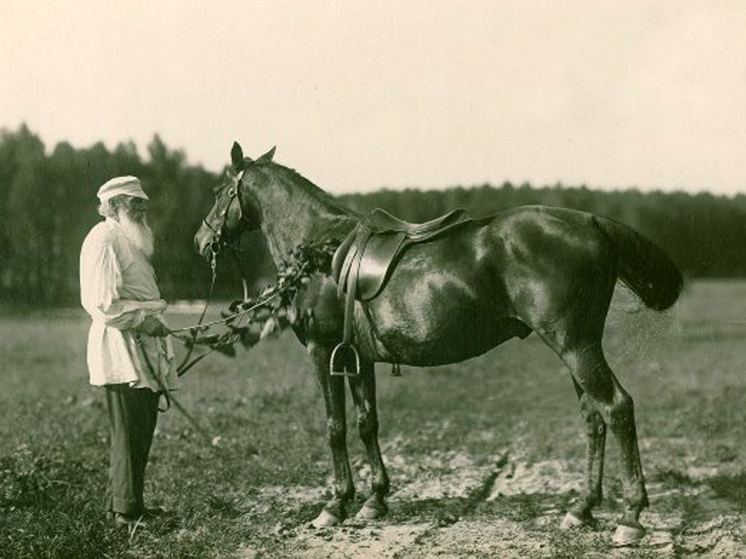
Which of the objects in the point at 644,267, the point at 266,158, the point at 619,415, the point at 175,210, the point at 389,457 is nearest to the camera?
the point at 619,415

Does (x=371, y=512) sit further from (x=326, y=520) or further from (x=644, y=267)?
(x=644, y=267)

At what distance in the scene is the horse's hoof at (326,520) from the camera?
6.12 meters

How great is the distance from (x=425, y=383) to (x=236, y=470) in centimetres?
570

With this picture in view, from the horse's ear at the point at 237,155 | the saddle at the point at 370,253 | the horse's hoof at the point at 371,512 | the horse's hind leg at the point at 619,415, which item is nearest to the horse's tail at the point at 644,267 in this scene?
the horse's hind leg at the point at 619,415

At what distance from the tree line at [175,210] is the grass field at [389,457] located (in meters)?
1.18

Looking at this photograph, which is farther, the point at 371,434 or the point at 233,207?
the point at 233,207

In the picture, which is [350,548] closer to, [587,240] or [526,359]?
[587,240]

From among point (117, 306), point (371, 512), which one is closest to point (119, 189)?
point (117, 306)

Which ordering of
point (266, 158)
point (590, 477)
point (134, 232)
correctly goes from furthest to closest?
point (266, 158), point (134, 232), point (590, 477)

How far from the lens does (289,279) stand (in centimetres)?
627

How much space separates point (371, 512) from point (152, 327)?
1.98 m

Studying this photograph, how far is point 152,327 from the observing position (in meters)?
5.95

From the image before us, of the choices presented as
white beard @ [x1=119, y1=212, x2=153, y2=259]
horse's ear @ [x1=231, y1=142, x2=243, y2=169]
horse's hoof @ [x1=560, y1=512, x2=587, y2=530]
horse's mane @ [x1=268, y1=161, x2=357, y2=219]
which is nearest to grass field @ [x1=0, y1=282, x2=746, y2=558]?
horse's hoof @ [x1=560, y1=512, x2=587, y2=530]

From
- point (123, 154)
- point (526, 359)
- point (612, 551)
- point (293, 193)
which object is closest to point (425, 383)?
point (526, 359)
